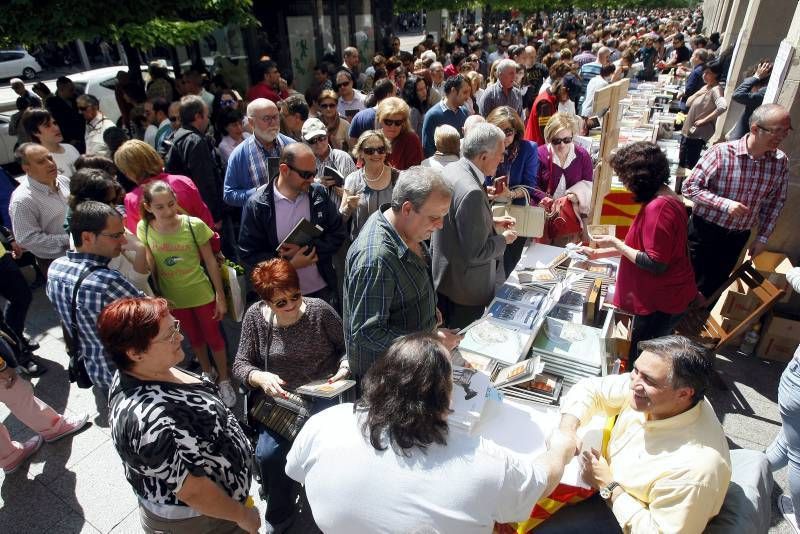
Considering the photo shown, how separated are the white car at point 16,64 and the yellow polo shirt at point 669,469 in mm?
→ 28203

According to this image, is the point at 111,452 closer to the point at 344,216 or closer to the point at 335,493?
the point at 344,216

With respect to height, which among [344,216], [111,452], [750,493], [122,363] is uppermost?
[122,363]

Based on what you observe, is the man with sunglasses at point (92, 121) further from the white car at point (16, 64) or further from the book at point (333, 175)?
the white car at point (16, 64)

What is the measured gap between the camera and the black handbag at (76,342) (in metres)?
2.52

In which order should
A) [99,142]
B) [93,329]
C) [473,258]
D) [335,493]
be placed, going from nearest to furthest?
[335,493]
[93,329]
[473,258]
[99,142]

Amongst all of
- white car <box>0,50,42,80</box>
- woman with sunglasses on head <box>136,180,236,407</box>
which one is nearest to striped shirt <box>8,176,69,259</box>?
woman with sunglasses on head <box>136,180,236,407</box>

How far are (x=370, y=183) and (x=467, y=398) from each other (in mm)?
2044

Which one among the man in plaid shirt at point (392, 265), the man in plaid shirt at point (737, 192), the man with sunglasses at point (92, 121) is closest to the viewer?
the man in plaid shirt at point (392, 265)

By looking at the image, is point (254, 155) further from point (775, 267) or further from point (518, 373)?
point (775, 267)

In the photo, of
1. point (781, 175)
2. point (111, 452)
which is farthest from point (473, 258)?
point (111, 452)

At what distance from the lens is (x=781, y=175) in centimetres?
359

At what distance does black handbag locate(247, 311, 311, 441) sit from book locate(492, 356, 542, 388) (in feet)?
3.31

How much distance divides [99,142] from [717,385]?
649 centimetres

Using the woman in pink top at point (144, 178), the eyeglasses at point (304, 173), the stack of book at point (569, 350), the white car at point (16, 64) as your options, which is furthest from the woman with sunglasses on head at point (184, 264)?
the white car at point (16, 64)
